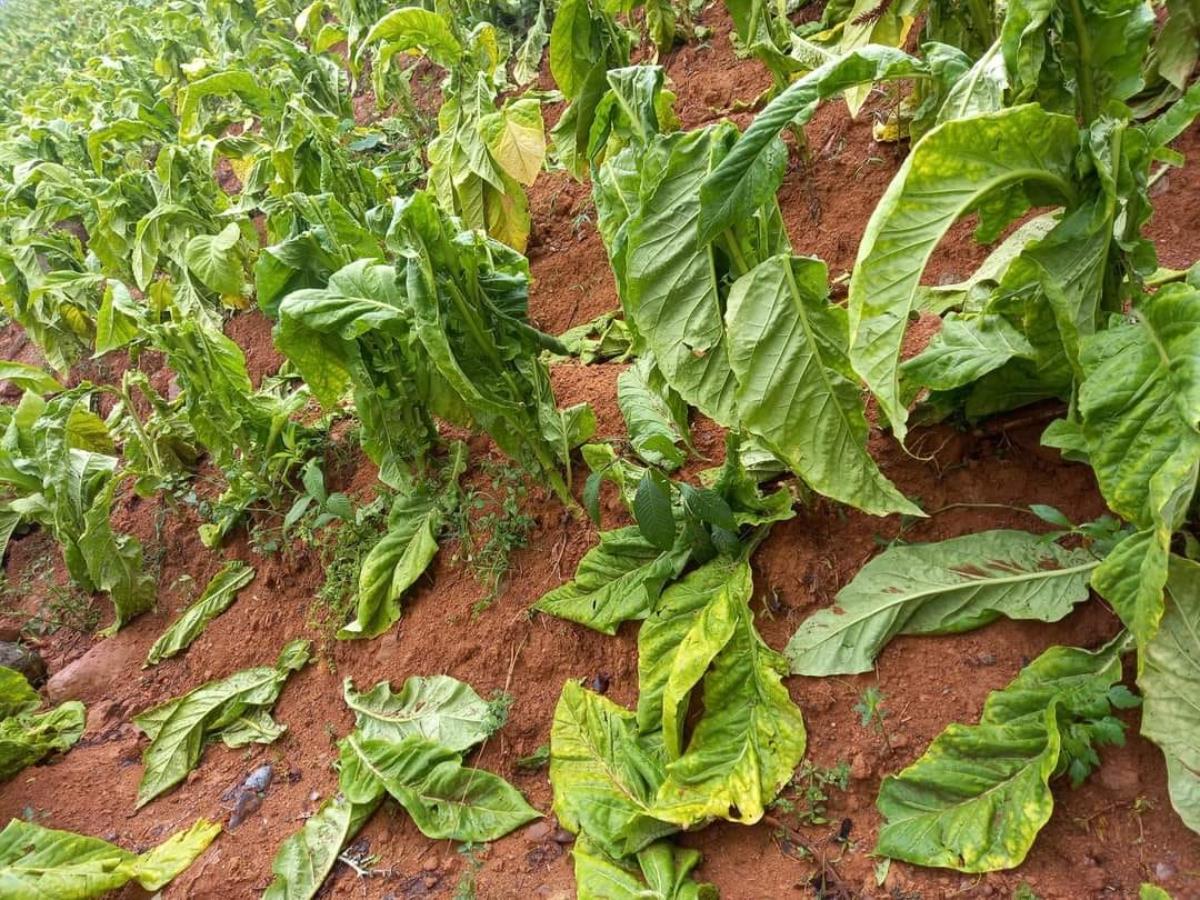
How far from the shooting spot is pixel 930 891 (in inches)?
60.2

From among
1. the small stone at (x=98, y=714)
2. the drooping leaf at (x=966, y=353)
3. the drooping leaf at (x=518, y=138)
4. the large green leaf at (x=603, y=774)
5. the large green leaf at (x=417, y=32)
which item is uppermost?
the large green leaf at (x=417, y=32)

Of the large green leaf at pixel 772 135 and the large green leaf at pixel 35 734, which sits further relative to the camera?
the large green leaf at pixel 35 734

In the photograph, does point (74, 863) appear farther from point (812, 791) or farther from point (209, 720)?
point (812, 791)

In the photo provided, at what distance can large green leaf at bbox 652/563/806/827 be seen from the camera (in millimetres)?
1756

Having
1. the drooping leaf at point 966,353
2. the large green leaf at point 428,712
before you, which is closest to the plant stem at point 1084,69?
the drooping leaf at point 966,353

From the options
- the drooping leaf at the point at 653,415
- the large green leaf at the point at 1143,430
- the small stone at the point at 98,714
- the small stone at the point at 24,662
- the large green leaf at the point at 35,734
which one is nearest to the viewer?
the large green leaf at the point at 1143,430

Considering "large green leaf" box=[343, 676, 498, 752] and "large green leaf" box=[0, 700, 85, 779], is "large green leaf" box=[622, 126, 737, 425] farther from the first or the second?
"large green leaf" box=[0, 700, 85, 779]

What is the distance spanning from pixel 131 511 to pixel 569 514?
98.9 inches

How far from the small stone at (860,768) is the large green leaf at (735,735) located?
4.4 inches

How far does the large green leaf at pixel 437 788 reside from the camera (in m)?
2.04

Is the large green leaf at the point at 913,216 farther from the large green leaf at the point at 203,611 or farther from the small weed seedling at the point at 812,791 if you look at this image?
the large green leaf at the point at 203,611

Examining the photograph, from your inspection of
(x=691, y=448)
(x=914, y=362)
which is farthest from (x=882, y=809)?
(x=691, y=448)

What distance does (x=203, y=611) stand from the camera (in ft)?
10.3

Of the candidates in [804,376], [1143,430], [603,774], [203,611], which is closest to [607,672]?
[603,774]
